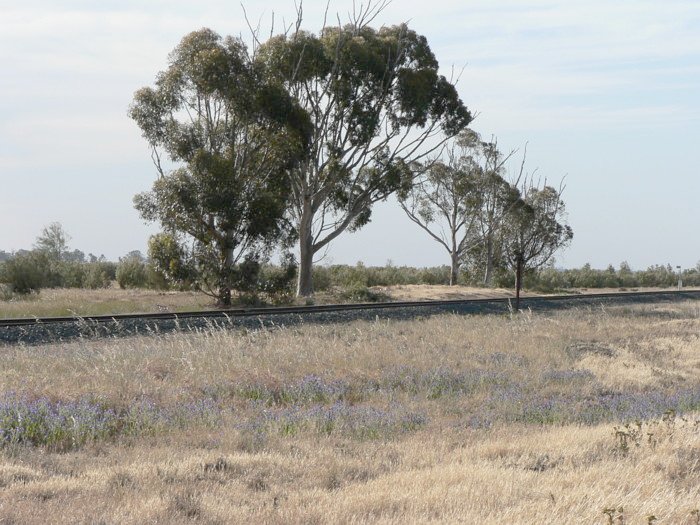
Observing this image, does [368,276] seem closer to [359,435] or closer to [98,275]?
[98,275]

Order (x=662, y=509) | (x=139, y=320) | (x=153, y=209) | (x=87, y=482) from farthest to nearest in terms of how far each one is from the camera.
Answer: (x=153, y=209), (x=139, y=320), (x=87, y=482), (x=662, y=509)

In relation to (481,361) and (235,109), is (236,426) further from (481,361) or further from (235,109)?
(235,109)

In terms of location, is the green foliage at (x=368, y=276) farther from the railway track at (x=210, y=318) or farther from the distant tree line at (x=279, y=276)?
the railway track at (x=210, y=318)

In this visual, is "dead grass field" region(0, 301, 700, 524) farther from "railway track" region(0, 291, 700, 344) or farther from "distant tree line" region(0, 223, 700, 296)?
"distant tree line" region(0, 223, 700, 296)

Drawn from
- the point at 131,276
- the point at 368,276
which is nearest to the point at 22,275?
the point at 131,276

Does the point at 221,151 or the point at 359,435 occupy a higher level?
the point at 221,151

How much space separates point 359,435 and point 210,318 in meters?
12.9

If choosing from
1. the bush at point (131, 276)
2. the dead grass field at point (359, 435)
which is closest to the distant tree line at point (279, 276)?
the bush at point (131, 276)

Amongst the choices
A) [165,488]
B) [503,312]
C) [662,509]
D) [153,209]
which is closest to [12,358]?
[165,488]

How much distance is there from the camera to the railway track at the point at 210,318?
695 inches

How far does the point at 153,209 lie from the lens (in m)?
32.9

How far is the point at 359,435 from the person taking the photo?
9234 millimetres

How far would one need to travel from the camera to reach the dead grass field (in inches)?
251

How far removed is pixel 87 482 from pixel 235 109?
27.6 m
